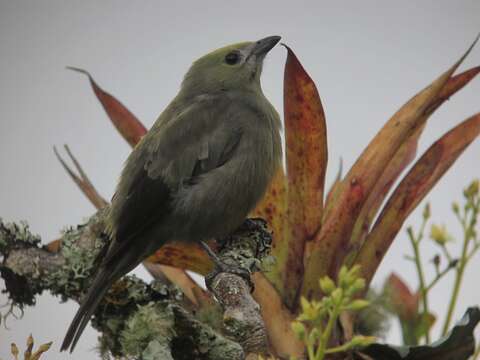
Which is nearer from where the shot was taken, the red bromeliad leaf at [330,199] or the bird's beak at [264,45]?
the red bromeliad leaf at [330,199]

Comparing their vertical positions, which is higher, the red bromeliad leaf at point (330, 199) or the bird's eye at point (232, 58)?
the bird's eye at point (232, 58)

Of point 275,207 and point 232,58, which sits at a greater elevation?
point 232,58

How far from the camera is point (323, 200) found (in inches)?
97.6

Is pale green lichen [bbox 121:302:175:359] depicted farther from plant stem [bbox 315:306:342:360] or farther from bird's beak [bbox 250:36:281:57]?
bird's beak [bbox 250:36:281:57]

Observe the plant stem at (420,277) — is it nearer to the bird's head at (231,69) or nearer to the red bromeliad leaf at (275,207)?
the red bromeliad leaf at (275,207)

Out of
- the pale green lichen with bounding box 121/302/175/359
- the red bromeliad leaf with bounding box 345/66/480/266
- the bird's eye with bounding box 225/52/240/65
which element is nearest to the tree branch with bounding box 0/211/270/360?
the pale green lichen with bounding box 121/302/175/359

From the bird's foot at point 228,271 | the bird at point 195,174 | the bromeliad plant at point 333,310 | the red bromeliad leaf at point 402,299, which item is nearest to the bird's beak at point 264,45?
the bird at point 195,174

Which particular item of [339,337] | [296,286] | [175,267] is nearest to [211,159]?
[175,267]

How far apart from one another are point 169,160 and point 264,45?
79cm

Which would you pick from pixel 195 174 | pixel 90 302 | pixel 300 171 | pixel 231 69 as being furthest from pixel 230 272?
pixel 231 69

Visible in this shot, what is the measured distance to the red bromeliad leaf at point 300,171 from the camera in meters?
2.41

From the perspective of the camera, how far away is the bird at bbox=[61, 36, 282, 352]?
270 cm

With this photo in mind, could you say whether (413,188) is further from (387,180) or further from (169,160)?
(169,160)

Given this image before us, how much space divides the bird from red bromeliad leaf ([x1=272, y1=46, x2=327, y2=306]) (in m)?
0.37
